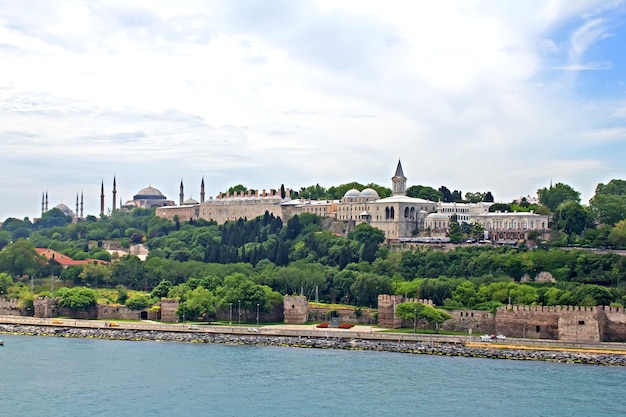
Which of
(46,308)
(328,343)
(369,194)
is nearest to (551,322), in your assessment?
(328,343)

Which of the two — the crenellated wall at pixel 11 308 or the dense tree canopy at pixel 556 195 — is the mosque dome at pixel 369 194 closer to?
the dense tree canopy at pixel 556 195

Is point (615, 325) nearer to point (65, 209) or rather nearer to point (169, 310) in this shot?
point (169, 310)

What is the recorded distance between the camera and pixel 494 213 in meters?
74.8

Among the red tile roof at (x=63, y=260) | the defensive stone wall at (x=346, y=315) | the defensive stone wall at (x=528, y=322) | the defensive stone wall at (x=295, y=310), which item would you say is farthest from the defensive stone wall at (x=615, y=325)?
the red tile roof at (x=63, y=260)

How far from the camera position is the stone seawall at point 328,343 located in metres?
39.2

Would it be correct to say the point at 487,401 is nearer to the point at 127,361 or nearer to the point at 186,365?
the point at 186,365

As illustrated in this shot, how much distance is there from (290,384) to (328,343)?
8795 millimetres

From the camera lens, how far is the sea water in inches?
1233

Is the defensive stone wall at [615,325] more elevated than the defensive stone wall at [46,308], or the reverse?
the defensive stone wall at [46,308]

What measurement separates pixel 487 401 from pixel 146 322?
21.9m

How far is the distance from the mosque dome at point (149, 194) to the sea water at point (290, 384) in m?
74.8

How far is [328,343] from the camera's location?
4331 centimetres

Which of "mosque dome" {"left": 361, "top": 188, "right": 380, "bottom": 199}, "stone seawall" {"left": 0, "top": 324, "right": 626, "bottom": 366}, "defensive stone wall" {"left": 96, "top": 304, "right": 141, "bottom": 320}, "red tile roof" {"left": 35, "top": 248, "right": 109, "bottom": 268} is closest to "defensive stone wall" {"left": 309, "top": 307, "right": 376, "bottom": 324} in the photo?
"stone seawall" {"left": 0, "top": 324, "right": 626, "bottom": 366}

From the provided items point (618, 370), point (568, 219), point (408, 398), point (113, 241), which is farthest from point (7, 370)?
point (113, 241)
